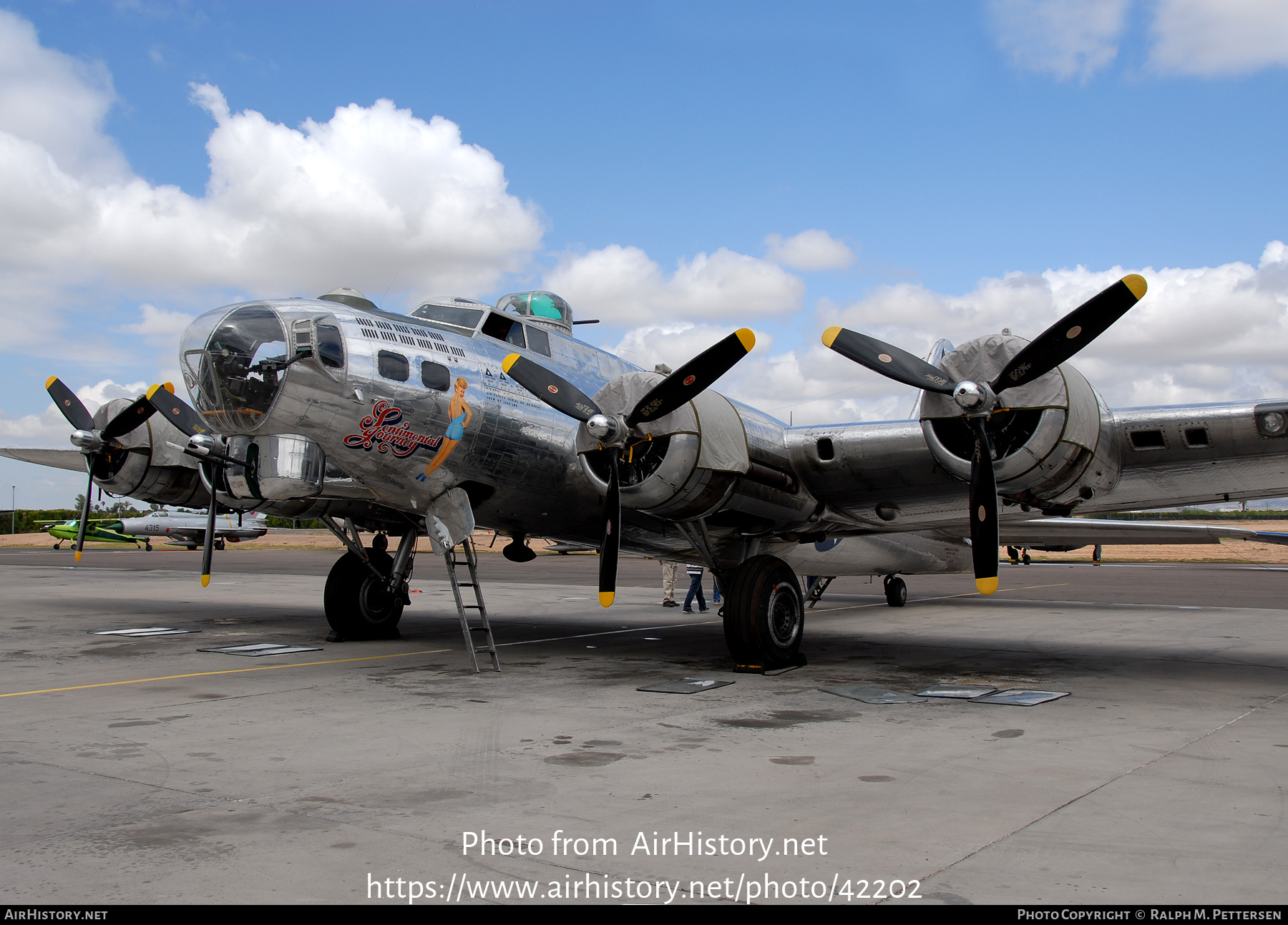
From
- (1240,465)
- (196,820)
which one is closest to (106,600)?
(196,820)

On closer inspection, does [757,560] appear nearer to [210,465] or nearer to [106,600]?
[210,465]

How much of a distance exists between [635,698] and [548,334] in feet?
17.4

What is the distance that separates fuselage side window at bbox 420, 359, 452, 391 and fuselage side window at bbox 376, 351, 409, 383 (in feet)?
0.68

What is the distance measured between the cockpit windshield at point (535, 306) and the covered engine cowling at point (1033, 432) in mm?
5685

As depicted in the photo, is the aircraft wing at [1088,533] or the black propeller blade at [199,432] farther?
the aircraft wing at [1088,533]

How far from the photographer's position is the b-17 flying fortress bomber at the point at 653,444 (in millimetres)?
8906

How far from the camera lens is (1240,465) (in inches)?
375

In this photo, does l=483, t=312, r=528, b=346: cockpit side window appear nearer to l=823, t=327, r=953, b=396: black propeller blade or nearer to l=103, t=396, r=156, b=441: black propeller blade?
l=823, t=327, r=953, b=396: black propeller blade

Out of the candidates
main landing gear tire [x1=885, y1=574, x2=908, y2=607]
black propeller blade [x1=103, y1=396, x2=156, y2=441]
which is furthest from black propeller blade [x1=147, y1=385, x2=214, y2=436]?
main landing gear tire [x1=885, y1=574, x2=908, y2=607]

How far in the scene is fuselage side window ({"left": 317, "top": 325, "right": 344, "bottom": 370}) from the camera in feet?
30.3

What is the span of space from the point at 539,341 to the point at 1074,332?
640 centimetres

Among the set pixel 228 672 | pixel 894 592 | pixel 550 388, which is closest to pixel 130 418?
pixel 228 672

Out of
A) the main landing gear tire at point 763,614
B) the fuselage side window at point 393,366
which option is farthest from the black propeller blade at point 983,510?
the fuselage side window at point 393,366

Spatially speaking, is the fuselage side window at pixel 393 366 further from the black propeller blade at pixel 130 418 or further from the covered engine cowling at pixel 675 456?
the black propeller blade at pixel 130 418
